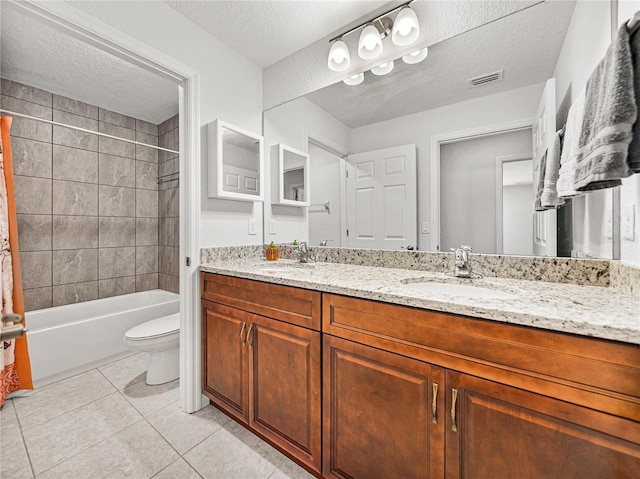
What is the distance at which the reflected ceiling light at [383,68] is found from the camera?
1.61 metres

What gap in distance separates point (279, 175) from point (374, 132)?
0.81 m

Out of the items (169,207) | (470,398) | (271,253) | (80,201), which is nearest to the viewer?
(470,398)

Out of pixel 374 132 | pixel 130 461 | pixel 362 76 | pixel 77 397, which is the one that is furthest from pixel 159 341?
pixel 362 76

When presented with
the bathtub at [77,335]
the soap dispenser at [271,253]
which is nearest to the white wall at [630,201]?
the soap dispenser at [271,253]

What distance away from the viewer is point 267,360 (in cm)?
134

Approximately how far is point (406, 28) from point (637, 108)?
118cm

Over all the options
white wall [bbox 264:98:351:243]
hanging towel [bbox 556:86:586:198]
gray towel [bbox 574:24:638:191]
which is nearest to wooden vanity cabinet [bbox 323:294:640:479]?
gray towel [bbox 574:24:638:191]

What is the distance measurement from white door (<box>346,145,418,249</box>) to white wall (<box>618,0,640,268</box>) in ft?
2.53

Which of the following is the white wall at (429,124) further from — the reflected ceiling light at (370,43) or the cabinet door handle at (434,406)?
the cabinet door handle at (434,406)

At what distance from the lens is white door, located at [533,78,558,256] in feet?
3.82

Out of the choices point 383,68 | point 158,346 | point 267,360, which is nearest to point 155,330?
point 158,346

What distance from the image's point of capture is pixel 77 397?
1.84 metres

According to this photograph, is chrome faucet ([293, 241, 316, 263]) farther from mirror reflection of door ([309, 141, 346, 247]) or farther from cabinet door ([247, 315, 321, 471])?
cabinet door ([247, 315, 321, 471])

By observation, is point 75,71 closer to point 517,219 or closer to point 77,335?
point 77,335
